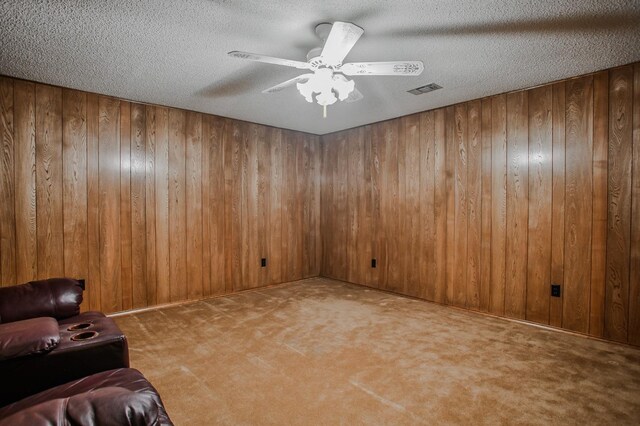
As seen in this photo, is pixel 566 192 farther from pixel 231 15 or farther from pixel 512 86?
pixel 231 15

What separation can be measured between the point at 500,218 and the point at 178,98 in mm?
3696

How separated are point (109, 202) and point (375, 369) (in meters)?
3.16

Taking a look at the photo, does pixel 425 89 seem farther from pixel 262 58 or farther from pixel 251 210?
pixel 251 210

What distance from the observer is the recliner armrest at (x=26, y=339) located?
1.43 metres

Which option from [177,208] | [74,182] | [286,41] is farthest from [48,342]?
[177,208]

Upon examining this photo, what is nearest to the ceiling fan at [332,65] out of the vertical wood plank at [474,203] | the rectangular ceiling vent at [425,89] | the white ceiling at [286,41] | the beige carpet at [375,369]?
the white ceiling at [286,41]

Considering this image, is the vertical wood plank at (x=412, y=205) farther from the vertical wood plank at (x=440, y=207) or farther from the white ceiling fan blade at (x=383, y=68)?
the white ceiling fan blade at (x=383, y=68)

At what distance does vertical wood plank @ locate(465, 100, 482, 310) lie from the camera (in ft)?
11.8

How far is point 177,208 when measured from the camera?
3961 millimetres

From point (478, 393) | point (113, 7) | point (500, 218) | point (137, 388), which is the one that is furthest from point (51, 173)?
point (500, 218)

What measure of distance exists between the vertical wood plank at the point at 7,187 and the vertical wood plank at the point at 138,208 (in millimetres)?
974

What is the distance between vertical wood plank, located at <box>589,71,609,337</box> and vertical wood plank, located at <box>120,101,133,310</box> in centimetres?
458

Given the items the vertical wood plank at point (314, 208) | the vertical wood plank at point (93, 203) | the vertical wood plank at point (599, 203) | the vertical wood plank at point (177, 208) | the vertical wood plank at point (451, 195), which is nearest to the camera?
the vertical wood plank at point (599, 203)

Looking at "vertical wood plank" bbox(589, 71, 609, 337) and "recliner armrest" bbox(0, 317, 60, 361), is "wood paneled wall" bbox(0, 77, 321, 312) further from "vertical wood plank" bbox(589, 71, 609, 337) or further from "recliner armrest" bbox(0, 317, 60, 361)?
"vertical wood plank" bbox(589, 71, 609, 337)
